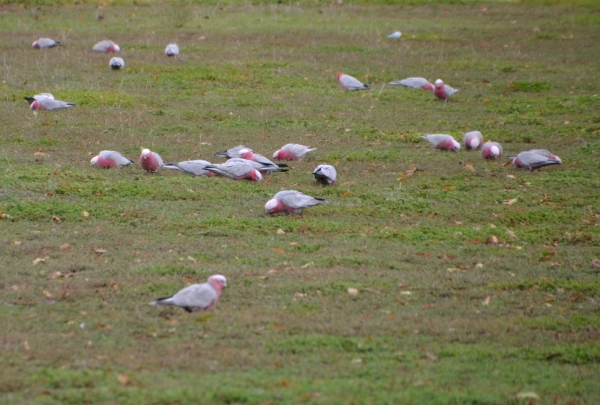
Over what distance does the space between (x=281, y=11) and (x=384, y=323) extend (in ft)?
53.5

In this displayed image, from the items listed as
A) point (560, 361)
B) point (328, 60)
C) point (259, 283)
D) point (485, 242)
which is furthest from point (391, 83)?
point (560, 361)

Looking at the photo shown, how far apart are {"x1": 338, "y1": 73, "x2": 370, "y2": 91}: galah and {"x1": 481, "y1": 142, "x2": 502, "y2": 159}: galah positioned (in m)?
4.06

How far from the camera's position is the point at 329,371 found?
4184 mm

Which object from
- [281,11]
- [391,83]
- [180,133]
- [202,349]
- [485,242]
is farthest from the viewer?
[281,11]

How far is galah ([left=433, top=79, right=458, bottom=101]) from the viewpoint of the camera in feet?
40.9

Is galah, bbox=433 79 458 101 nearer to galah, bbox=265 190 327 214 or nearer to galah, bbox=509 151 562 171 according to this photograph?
galah, bbox=509 151 562 171

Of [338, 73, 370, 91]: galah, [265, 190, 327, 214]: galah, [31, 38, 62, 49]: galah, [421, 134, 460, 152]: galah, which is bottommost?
[31, 38, 62, 49]: galah

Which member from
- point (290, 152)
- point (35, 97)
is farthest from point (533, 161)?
point (35, 97)

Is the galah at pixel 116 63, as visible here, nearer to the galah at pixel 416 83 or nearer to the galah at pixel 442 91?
the galah at pixel 416 83

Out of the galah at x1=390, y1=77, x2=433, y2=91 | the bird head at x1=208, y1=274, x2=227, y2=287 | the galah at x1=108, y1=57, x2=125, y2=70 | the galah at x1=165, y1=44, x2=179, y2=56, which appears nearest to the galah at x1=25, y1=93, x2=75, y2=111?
the galah at x1=108, y1=57, x2=125, y2=70

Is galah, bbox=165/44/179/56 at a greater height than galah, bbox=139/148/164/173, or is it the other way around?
galah, bbox=139/148/164/173

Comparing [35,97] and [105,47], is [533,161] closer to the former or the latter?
[35,97]

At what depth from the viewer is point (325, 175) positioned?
7914 millimetres

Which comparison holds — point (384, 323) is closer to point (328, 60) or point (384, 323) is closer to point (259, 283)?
point (259, 283)
